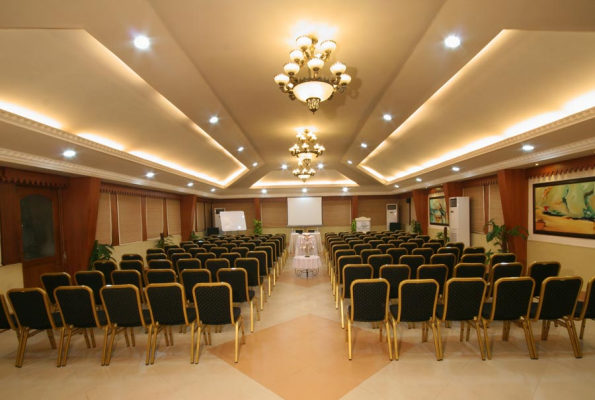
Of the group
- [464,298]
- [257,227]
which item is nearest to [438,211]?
[257,227]

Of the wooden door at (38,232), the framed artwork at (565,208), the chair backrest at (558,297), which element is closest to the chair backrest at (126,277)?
the wooden door at (38,232)

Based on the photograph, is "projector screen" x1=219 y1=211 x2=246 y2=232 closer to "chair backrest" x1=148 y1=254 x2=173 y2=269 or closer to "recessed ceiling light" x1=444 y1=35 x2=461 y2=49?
"chair backrest" x1=148 y1=254 x2=173 y2=269

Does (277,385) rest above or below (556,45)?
below

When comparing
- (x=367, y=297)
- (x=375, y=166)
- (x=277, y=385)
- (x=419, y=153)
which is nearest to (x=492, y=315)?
(x=367, y=297)

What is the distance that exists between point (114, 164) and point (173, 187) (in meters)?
4.87

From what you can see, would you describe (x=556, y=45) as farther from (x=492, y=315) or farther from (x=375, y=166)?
(x=375, y=166)

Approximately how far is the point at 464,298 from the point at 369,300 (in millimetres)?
1116

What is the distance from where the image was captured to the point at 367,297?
392 centimetres

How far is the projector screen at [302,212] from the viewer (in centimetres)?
1853

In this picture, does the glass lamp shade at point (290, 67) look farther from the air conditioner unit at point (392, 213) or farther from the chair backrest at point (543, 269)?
→ the air conditioner unit at point (392, 213)

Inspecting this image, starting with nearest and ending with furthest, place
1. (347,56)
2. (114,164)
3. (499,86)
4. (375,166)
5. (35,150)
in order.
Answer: (347,56), (499,86), (35,150), (114,164), (375,166)

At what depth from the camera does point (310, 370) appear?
3639 millimetres

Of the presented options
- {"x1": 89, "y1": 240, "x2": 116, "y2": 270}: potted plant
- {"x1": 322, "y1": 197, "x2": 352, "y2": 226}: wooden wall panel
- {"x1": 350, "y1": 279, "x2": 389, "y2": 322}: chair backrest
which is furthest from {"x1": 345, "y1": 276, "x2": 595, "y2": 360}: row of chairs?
{"x1": 322, "y1": 197, "x2": 352, "y2": 226}: wooden wall panel

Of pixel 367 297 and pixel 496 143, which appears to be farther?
pixel 496 143
